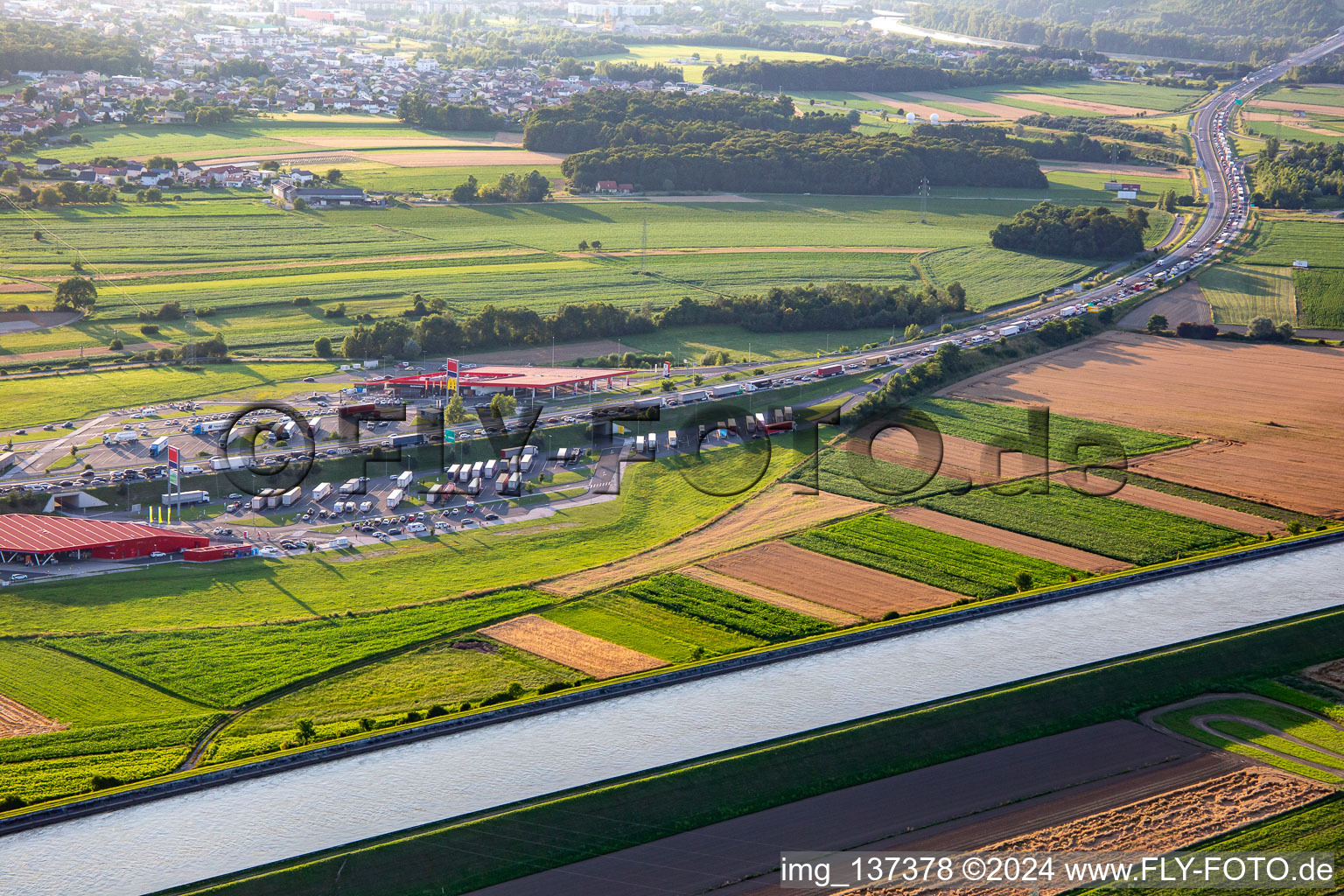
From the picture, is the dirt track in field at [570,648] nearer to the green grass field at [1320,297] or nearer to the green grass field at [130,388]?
the green grass field at [130,388]

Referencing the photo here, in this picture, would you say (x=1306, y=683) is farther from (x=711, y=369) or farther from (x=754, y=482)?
(x=711, y=369)

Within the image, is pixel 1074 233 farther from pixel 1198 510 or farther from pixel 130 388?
pixel 130 388

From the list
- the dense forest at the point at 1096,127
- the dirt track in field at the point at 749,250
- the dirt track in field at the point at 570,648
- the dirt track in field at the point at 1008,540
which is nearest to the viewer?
the dirt track in field at the point at 570,648

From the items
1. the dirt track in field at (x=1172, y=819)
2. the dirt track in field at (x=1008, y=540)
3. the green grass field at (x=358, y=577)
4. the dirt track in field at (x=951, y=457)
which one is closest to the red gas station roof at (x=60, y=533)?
the green grass field at (x=358, y=577)

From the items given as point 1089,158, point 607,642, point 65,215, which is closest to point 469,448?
point 607,642

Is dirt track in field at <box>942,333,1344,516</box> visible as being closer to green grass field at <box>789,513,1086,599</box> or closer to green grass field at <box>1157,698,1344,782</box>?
green grass field at <box>789,513,1086,599</box>

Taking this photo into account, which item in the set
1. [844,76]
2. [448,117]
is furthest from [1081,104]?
[448,117]

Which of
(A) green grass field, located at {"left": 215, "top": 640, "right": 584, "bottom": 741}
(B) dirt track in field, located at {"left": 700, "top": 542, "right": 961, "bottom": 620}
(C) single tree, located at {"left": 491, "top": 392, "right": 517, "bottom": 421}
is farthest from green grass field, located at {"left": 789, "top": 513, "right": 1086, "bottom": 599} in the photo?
(C) single tree, located at {"left": 491, "top": 392, "right": 517, "bottom": 421}
